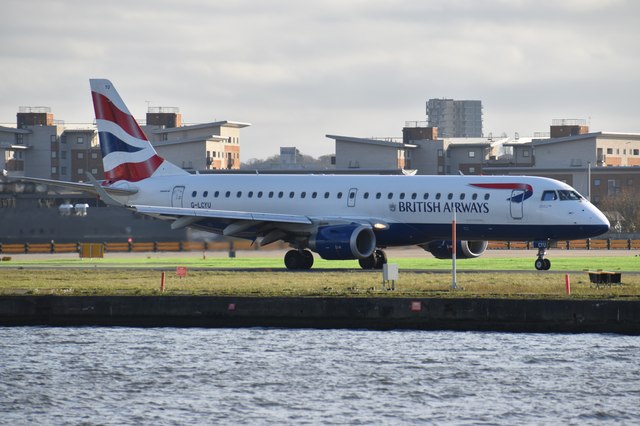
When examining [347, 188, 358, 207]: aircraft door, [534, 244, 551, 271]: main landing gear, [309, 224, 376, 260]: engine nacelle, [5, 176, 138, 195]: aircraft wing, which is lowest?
[534, 244, 551, 271]: main landing gear

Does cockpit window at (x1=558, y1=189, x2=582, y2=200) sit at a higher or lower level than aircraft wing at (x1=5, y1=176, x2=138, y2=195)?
lower

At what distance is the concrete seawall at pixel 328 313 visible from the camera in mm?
41938

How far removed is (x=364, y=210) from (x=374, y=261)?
2371 millimetres

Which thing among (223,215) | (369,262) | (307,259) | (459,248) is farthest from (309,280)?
(459,248)

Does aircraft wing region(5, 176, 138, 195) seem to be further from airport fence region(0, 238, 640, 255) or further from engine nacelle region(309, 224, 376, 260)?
engine nacelle region(309, 224, 376, 260)

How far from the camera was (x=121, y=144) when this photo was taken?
2675 inches

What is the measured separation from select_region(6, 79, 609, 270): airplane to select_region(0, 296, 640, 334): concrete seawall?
12.9 metres

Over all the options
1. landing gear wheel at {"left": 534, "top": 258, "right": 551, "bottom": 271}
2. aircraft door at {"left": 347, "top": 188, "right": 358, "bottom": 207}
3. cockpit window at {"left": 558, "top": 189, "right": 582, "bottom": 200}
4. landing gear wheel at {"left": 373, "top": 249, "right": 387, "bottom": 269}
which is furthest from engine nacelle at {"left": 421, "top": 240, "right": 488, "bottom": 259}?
cockpit window at {"left": 558, "top": 189, "right": 582, "bottom": 200}

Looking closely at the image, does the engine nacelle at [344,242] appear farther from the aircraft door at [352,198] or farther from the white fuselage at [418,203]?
the aircraft door at [352,198]

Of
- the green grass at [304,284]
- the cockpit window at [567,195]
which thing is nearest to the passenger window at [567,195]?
the cockpit window at [567,195]

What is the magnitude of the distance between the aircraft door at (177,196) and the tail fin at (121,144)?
81.3 inches

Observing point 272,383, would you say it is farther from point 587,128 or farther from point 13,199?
point 587,128

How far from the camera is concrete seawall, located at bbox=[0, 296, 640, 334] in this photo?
41.9 metres

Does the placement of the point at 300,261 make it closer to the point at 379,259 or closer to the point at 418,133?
the point at 379,259
